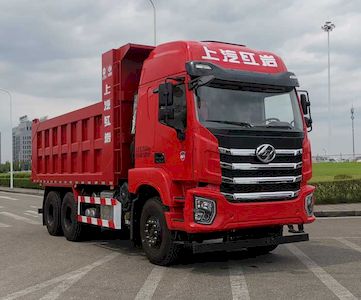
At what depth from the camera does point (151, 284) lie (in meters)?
6.57

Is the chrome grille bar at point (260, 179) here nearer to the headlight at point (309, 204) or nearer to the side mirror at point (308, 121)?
the headlight at point (309, 204)

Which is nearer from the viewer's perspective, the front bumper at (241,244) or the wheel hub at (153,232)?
the front bumper at (241,244)

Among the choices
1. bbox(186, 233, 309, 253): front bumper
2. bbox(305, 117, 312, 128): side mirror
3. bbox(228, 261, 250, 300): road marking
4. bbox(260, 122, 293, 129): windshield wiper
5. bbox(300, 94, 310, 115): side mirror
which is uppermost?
bbox(300, 94, 310, 115): side mirror

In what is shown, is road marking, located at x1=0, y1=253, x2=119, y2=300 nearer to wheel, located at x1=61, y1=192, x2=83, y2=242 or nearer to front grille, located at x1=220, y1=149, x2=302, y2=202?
front grille, located at x1=220, y1=149, x2=302, y2=202

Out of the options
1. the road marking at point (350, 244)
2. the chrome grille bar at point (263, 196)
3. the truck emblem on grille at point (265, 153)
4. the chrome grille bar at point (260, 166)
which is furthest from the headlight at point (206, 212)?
the road marking at point (350, 244)

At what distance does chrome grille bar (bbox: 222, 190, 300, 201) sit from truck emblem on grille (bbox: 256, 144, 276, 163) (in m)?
0.49

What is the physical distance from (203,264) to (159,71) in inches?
121

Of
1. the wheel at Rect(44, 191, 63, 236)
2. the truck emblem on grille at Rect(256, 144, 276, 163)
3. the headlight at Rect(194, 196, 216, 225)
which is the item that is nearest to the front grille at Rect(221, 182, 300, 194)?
the headlight at Rect(194, 196, 216, 225)

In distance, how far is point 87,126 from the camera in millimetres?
10500

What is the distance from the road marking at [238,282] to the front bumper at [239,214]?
0.66 metres

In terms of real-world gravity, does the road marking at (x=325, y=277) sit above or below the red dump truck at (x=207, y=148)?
below

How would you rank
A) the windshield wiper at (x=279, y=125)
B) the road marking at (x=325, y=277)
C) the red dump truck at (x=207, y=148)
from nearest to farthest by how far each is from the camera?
1. the road marking at (x=325, y=277)
2. the red dump truck at (x=207, y=148)
3. the windshield wiper at (x=279, y=125)

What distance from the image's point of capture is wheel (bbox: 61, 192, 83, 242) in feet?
35.8

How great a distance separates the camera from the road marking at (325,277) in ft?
19.2
